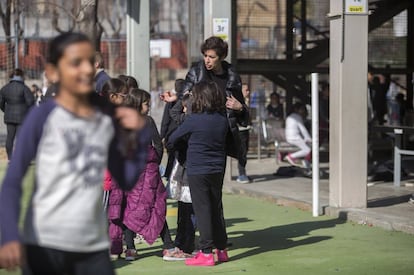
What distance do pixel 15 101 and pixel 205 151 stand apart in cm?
979

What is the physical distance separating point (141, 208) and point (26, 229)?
4.51 m

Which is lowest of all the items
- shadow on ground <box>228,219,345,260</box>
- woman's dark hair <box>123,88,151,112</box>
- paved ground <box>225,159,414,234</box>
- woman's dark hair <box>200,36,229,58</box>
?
shadow on ground <box>228,219,345,260</box>

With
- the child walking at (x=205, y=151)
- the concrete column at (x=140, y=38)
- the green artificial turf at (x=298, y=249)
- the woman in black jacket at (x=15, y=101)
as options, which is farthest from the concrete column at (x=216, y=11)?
the child walking at (x=205, y=151)

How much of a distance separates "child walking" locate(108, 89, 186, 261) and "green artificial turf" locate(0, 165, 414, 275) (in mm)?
177

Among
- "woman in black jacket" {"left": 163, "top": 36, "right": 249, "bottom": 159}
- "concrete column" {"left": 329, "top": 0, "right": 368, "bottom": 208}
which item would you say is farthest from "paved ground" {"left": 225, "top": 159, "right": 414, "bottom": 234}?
"woman in black jacket" {"left": 163, "top": 36, "right": 249, "bottom": 159}

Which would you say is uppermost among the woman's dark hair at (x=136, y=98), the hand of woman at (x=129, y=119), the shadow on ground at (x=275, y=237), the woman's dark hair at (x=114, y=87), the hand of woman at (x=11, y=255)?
the woman's dark hair at (x=114, y=87)

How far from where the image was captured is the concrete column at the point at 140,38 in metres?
15.3

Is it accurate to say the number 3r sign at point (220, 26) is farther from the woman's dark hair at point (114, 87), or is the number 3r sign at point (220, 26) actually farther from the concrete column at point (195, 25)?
the woman's dark hair at point (114, 87)

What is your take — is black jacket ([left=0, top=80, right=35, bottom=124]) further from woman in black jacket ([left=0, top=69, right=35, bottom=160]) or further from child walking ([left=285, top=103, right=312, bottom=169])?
child walking ([left=285, top=103, right=312, bottom=169])

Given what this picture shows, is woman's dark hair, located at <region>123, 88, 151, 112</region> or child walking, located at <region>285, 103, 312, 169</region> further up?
woman's dark hair, located at <region>123, 88, 151, 112</region>

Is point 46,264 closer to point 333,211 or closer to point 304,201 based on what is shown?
point 333,211

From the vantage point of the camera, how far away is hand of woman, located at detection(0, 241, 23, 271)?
405cm

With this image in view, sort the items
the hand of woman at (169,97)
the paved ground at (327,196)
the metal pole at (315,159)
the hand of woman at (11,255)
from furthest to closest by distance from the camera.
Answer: the metal pole at (315,159)
the paved ground at (327,196)
the hand of woman at (169,97)
the hand of woman at (11,255)

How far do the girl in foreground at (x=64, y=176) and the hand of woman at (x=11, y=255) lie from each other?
89 millimetres
